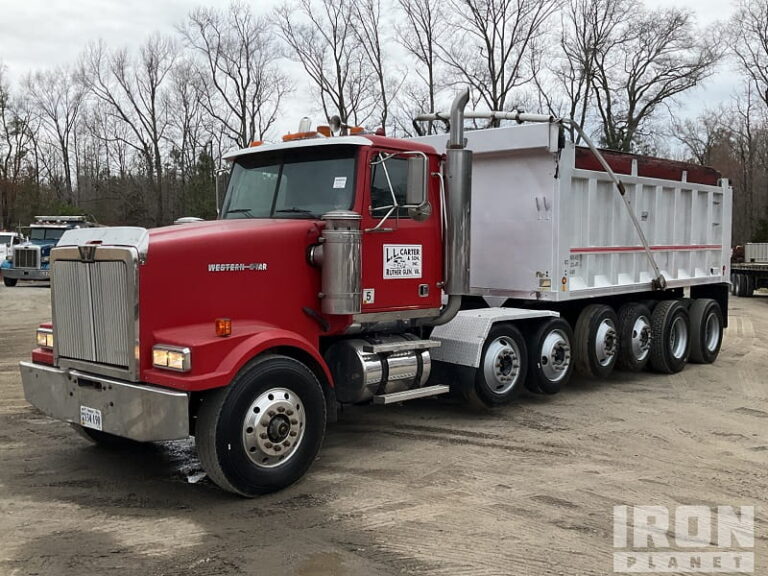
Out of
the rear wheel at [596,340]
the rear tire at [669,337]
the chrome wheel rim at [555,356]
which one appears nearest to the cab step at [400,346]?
the chrome wheel rim at [555,356]

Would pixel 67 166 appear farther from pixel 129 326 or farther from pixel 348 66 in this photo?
pixel 129 326

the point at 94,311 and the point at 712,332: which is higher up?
the point at 94,311

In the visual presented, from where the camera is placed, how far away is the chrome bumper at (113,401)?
4.80 m

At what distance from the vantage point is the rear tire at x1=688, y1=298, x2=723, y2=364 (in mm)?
10953

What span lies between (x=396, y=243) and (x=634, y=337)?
4.73 metres

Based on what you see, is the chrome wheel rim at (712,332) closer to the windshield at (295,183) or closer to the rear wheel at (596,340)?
the rear wheel at (596,340)

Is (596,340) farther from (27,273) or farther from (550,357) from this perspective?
(27,273)

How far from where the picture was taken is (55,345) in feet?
18.3

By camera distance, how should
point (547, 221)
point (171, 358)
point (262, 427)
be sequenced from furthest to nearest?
point (547, 221) → point (262, 427) → point (171, 358)

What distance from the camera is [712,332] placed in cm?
1135

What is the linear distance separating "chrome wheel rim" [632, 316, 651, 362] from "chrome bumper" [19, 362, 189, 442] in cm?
672

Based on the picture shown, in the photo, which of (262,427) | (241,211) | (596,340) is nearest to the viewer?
(262,427)

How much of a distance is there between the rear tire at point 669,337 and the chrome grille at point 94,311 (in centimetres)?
744

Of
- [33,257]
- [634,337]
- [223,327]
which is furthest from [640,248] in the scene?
[33,257]
